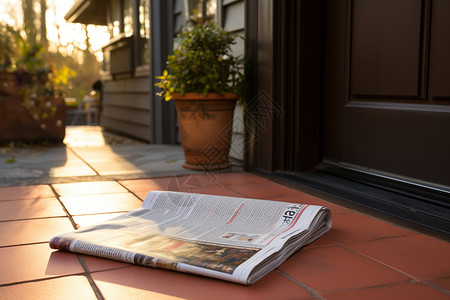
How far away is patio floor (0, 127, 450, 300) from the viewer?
0.94 metres

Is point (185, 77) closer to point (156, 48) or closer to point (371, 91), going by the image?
point (371, 91)

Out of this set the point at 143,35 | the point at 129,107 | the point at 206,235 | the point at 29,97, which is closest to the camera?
the point at 206,235

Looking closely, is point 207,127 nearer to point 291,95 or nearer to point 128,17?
point 291,95

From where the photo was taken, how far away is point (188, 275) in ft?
3.35

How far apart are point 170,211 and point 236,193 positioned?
20.8 inches

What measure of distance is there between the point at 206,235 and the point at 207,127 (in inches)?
51.5

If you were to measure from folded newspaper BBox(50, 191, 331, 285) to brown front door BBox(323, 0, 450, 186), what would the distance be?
0.54m

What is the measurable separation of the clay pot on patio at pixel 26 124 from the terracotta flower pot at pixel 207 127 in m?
1.65

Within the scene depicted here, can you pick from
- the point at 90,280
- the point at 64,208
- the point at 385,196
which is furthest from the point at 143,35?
the point at 90,280

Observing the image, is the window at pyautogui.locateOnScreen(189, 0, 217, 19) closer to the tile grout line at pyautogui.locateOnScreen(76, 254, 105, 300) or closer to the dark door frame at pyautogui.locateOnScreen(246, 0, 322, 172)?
the dark door frame at pyautogui.locateOnScreen(246, 0, 322, 172)

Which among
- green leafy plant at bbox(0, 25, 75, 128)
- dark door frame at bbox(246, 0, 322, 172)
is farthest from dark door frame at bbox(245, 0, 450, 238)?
green leafy plant at bbox(0, 25, 75, 128)

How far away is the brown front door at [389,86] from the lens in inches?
61.0

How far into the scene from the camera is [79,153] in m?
3.24

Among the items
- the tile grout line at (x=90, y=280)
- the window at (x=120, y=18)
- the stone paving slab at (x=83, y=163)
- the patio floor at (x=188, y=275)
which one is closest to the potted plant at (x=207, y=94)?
the stone paving slab at (x=83, y=163)
